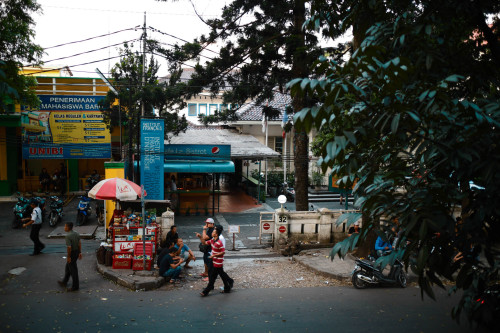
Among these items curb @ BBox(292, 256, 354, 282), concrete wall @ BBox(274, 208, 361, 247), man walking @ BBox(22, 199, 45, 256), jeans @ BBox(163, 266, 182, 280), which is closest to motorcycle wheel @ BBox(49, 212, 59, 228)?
man walking @ BBox(22, 199, 45, 256)

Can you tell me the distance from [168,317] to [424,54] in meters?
6.55

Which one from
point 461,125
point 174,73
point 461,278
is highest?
point 174,73

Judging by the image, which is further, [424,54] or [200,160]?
[200,160]

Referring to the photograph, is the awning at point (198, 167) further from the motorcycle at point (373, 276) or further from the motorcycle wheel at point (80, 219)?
the motorcycle at point (373, 276)

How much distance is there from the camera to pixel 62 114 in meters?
22.7

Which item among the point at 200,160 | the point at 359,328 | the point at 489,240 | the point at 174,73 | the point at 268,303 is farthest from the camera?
the point at 200,160

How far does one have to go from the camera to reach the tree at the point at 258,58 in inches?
600

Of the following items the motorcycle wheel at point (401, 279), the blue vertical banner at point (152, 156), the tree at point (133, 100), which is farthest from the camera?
the tree at point (133, 100)

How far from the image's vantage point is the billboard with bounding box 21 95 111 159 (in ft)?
73.3

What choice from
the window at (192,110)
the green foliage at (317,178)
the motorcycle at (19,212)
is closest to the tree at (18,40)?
the motorcycle at (19,212)

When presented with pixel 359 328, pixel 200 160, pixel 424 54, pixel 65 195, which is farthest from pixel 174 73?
pixel 424 54

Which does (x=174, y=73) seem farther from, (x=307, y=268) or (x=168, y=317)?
(x=168, y=317)

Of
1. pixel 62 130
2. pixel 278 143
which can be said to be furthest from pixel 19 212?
pixel 278 143

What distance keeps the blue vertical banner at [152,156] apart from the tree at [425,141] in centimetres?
1362
